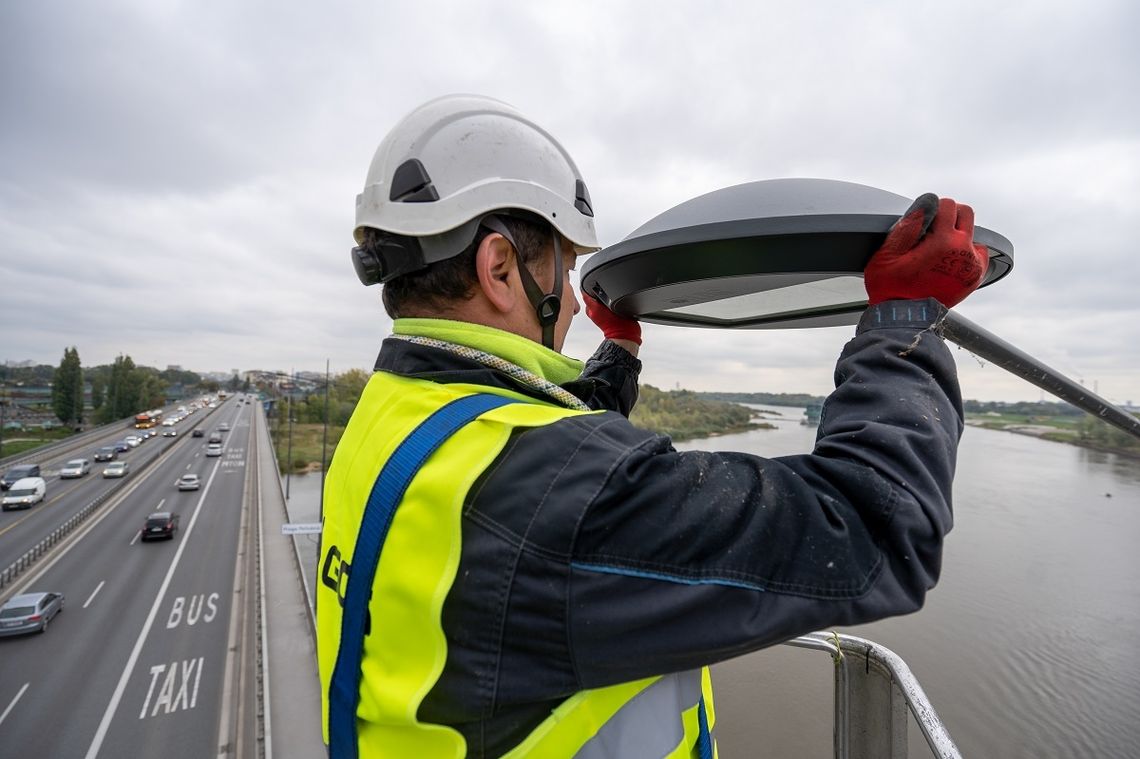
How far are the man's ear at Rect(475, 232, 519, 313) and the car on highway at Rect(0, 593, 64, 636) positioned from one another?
12693mm

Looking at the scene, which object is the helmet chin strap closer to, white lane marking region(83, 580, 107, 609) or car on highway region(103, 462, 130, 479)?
white lane marking region(83, 580, 107, 609)

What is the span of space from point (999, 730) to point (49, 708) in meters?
15.1

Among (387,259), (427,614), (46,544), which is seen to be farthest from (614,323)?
(46,544)

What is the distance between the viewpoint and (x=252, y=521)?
16609 mm

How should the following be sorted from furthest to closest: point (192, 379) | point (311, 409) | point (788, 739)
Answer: point (192, 379)
point (311, 409)
point (788, 739)

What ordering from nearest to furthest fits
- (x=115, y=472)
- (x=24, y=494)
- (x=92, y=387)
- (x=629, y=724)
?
(x=629, y=724), (x=24, y=494), (x=115, y=472), (x=92, y=387)

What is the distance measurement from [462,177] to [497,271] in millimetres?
199

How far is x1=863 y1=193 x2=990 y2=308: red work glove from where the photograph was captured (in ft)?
3.01

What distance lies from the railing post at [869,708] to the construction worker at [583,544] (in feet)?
3.39

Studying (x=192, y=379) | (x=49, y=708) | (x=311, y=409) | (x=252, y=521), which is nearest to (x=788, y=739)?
(x=49, y=708)

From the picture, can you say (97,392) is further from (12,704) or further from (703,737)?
(703,737)

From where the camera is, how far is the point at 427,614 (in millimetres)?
671

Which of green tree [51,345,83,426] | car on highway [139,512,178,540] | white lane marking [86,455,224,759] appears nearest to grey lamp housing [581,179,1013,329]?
white lane marking [86,455,224,759]

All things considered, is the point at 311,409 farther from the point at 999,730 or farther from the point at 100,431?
the point at 999,730
